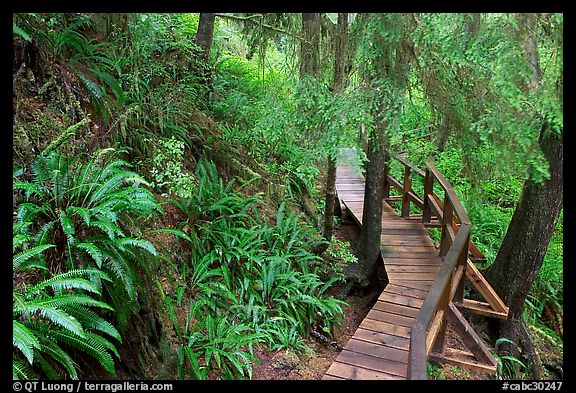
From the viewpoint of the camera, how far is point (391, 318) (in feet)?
16.9

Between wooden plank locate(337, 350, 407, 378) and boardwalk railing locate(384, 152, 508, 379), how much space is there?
1.05 ft

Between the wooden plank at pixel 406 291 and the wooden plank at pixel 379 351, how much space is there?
1165 millimetres

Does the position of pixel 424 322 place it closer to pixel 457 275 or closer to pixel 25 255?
pixel 457 275

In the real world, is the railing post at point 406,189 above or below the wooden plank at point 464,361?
above

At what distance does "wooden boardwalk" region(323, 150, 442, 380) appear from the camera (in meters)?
4.35

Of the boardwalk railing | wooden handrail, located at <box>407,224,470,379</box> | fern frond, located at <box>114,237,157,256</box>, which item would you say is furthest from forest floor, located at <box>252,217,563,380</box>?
fern frond, located at <box>114,237,157,256</box>

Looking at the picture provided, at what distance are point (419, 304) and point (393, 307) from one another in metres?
0.32

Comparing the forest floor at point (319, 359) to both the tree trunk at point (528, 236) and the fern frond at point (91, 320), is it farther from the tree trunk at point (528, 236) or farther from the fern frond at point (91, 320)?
the fern frond at point (91, 320)

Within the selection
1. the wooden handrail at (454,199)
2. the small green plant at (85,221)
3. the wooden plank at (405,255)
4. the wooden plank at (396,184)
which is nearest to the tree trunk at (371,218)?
the wooden plank at (405,255)

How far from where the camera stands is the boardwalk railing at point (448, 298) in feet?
10.5

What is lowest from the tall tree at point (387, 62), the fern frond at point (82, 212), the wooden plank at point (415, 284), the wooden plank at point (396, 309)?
the wooden plank at point (396, 309)
